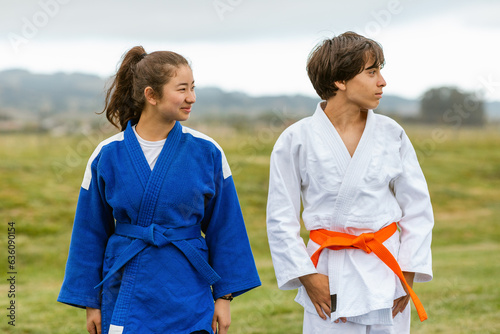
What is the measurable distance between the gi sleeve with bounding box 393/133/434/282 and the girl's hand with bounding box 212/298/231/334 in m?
0.90

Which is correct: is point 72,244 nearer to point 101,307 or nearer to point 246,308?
point 101,307

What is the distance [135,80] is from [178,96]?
29 centimetres

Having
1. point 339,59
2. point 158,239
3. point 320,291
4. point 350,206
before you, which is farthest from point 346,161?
point 158,239

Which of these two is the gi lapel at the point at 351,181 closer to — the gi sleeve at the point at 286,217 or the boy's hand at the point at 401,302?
the gi sleeve at the point at 286,217

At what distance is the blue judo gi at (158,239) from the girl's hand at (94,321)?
4 centimetres

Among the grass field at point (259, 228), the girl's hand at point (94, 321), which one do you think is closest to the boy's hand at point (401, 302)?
the girl's hand at point (94, 321)

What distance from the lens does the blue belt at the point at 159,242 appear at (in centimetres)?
278

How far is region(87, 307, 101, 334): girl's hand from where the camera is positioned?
2.89 m

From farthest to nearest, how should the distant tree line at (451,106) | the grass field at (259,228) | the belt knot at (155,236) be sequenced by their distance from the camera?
the distant tree line at (451,106) < the grass field at (259,228) < the belt knot at (155,236)

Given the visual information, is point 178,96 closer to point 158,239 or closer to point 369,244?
point 158,239

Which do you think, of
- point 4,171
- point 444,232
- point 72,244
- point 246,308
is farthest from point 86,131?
point 72,244

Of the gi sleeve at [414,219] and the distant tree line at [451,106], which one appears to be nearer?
the gi sleeve at [414,219]

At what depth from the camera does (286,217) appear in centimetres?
296

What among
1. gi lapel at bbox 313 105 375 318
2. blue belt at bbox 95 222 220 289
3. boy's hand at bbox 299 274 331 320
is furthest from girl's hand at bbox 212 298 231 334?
gi lapel at bbox 313 105 375 318
